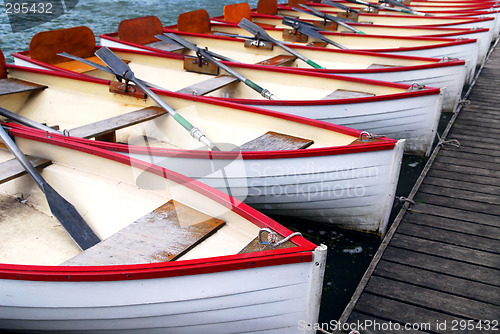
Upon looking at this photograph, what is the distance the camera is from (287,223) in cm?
420

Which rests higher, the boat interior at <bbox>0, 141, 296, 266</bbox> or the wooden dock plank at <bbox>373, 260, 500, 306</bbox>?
the boat interior at <bbox>0, 141, 296, 266</bbox>

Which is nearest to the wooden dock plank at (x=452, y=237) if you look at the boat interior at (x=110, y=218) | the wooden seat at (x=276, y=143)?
the wooden seat at (x=276, y=143)

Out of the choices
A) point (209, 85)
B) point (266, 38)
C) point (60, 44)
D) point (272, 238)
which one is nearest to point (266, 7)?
point (266, 38)

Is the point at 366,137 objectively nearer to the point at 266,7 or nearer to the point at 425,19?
the point at 266,7

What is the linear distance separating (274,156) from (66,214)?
1549mm

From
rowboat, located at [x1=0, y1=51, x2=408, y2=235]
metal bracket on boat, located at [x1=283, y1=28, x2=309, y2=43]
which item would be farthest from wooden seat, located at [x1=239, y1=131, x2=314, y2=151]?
metal bracket on boat, located at [x1=283, y1=28, x2=309, y2=43]

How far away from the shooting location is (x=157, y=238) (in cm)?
269

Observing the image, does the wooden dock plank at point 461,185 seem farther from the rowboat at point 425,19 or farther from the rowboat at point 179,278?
the rowboat at point 425,19

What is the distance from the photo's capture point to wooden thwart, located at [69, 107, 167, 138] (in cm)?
406

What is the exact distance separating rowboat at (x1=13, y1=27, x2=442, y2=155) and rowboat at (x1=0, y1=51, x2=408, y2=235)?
398 mm

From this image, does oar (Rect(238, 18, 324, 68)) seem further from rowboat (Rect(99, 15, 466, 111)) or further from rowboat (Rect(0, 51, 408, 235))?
rowboat (Rect(0, 51, 408, 235))

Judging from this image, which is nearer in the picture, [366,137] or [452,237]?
[366,137]

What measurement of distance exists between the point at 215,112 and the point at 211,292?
249cm

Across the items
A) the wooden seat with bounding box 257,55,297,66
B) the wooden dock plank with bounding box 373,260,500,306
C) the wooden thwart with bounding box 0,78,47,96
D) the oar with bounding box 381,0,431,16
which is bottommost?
the wooden dock plank with bounding box 373,260,500,306
